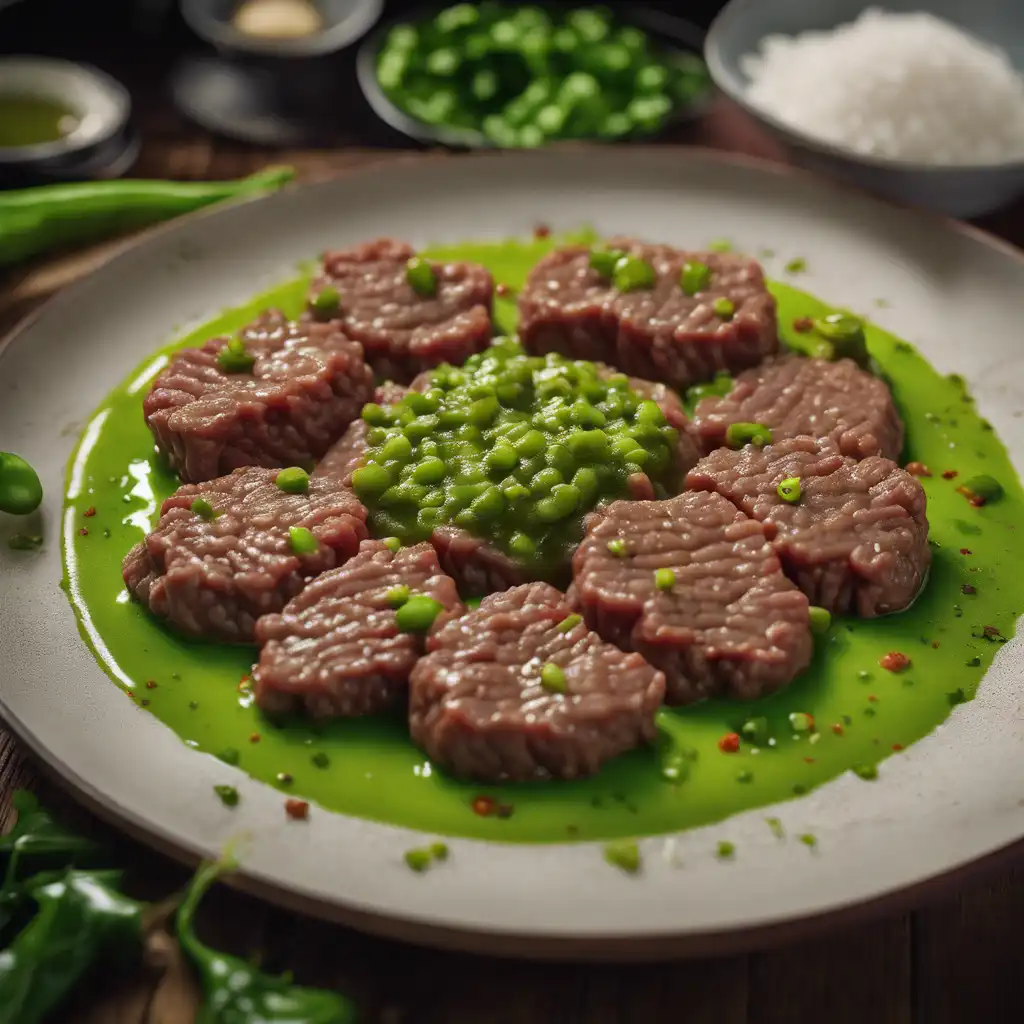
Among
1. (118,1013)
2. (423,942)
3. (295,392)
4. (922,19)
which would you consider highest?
(922,19)

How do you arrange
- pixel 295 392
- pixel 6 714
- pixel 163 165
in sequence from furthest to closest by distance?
1. pixel 163 165
2. pixel 295 392
3. pixel 6 714

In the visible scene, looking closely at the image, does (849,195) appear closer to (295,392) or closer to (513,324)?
(513,324)

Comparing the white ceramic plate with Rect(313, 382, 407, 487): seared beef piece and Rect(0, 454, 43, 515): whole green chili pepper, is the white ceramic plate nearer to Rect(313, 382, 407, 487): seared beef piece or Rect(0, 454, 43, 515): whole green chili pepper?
Rect(0, 454, 43, 515): whole green chili pepper

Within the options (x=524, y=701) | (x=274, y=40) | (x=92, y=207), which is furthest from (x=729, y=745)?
(x=274, y=40)

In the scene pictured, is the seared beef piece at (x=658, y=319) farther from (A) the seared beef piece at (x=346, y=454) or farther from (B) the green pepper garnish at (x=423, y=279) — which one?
(A) the seared beef piece at (x=346, y=454)

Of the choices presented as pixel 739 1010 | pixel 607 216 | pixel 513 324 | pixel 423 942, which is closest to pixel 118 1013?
pixel 423 942

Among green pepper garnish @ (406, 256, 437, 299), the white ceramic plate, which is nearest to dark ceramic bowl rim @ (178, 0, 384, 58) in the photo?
the white ceramic plate
